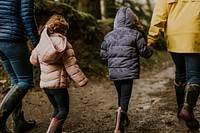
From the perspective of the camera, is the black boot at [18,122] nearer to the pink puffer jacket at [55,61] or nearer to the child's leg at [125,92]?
the pink puffer jacket at [55,61]

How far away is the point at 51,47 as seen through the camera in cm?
368

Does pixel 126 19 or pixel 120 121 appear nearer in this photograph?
pixel 120 121

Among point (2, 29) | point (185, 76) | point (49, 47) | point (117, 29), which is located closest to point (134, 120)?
point (185, 76)

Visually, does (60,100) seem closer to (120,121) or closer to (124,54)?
(120,121)

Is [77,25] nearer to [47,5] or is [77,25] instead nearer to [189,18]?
[47,5]

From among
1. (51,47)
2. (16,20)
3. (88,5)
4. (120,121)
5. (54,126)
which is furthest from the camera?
(88,5)

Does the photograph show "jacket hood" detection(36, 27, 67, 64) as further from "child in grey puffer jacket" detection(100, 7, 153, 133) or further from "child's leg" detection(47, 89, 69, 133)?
"child in grey puffer jacket" detection(100, 7, 153, 133)

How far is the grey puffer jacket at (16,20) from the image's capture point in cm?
394

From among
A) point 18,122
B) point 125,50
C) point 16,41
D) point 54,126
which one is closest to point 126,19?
point 125,50

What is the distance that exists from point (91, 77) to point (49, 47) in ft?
15.9

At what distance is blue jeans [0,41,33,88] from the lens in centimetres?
402

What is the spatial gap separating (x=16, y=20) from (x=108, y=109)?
2334 millimetres

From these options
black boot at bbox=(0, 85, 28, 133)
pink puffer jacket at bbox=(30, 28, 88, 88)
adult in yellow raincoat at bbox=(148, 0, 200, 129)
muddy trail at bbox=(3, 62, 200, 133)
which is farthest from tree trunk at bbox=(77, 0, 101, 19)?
pink puffer jacket at bbox=(30, 28, 88, 88)

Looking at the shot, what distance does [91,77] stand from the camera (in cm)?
849
